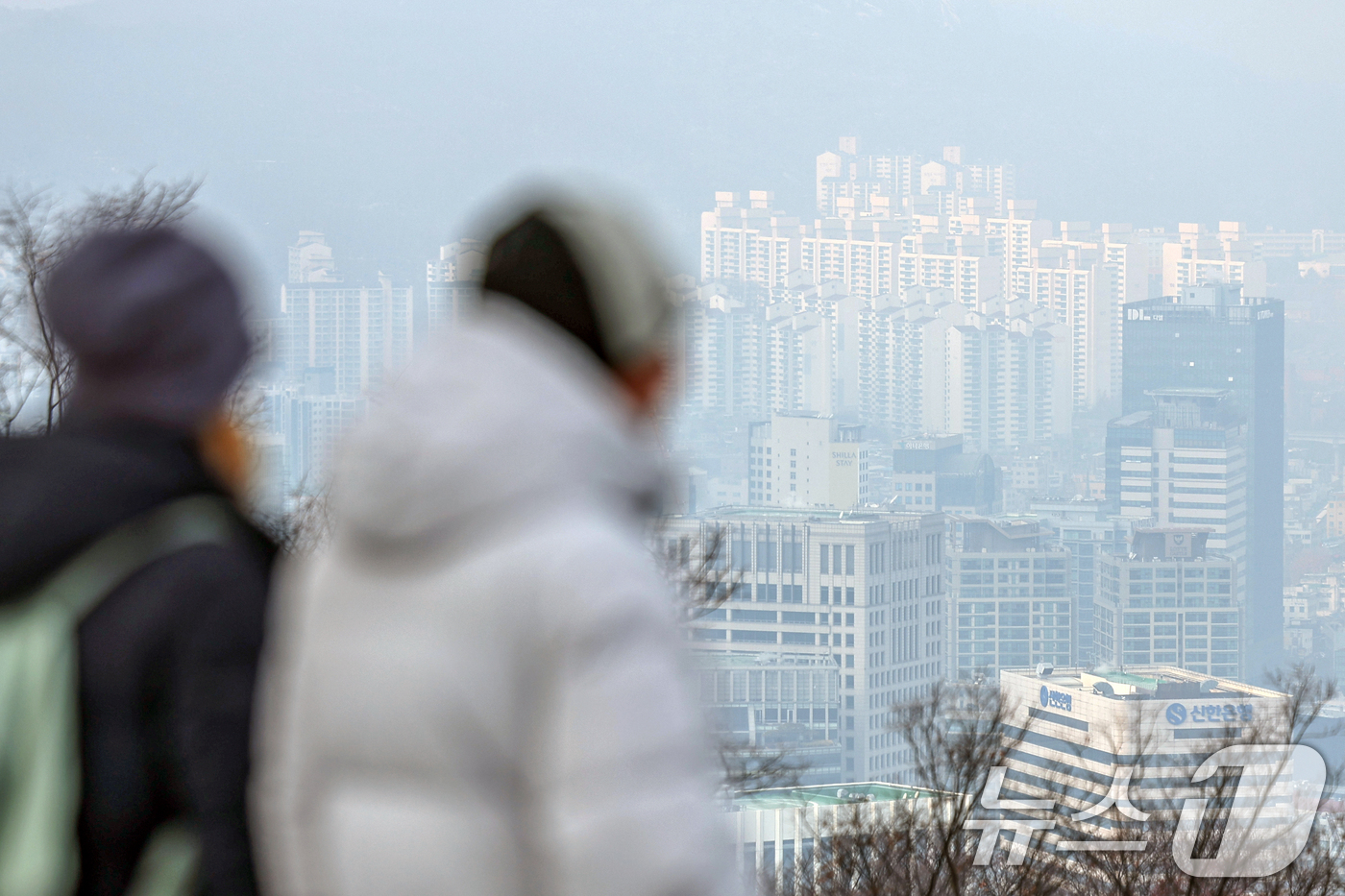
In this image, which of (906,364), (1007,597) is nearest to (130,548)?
(1007,597)

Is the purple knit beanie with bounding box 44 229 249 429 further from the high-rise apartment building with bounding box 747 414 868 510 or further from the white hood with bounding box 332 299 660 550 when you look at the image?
the high-rise apartment building with bounding box 747 414 868 510

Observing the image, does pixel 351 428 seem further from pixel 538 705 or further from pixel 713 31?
pixel 713 31

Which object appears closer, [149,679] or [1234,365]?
[149,679]

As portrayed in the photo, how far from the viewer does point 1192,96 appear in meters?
166

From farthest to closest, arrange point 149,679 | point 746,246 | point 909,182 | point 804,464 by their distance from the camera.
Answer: point 909,182, point 746,246, point 804,464, point 149,679

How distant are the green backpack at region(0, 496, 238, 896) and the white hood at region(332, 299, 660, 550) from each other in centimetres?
36

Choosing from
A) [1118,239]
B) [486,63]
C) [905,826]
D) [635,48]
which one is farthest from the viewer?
[635,48]

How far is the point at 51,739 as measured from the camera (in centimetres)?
106

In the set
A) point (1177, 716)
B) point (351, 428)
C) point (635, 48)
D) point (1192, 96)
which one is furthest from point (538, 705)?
point (1192, 96)

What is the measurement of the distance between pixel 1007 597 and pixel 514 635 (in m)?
83.9

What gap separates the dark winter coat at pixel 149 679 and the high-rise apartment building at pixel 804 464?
278 feet

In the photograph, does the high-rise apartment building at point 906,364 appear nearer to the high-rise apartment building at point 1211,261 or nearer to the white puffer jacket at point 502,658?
the high-rise apartment building at point 1211,261

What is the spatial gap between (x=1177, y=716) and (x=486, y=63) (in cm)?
13512

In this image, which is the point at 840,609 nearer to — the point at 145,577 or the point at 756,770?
the point at 756,770
